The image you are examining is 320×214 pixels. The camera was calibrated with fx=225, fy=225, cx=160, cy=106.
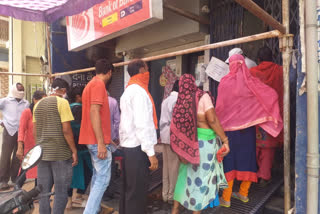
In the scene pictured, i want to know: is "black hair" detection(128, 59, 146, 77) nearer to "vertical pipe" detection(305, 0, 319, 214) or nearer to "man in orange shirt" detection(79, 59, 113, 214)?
"man in orange shirt" detection(79, 59, 113, 214)

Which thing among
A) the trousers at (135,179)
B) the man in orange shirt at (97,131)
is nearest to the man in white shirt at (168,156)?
the trousers at (135,179)

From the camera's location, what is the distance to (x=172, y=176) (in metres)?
3.19

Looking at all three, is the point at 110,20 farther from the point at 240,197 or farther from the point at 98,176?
the point at 240,197

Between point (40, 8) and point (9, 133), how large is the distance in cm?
243

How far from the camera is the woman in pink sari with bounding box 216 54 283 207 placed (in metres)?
2.55

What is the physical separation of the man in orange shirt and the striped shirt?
229mm

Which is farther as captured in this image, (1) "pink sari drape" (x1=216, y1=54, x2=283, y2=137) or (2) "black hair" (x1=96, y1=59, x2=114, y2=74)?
(2) "black hair" (x1=96, y1=59, x2=114, y2=74)

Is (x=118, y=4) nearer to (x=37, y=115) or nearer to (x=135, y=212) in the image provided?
(x=37, y=115)

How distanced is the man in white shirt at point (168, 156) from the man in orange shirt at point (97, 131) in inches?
35.3

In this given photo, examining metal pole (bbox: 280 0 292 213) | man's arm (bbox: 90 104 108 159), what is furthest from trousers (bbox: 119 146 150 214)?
metal pole (bbox: 280 0 292 213)

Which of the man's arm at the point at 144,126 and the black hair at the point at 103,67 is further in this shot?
the black hair at the point at 103,67

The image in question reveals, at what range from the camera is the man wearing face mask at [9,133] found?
14.2 ft

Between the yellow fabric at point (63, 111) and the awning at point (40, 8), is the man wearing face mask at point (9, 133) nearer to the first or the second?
the awning at point (40, 8)

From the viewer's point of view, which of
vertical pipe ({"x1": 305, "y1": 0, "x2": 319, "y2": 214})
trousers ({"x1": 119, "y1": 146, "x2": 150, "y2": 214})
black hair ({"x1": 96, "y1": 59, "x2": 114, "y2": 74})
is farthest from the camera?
black hair ({"x1": 96, "y1": 59, "x2": 114, "y2": 74})
